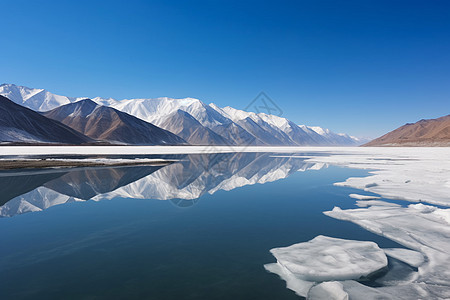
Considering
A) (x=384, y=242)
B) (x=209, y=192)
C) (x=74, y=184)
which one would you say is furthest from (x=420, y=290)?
(x=74, y=184)

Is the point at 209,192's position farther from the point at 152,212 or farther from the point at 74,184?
the point at 74,184

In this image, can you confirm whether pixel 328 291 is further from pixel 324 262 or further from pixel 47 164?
pixel 47 164

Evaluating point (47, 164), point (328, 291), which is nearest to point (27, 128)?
point (47, 164)

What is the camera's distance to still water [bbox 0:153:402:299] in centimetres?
520

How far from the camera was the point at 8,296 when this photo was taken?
4.83m

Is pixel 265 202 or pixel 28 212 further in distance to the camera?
pixel 265 202

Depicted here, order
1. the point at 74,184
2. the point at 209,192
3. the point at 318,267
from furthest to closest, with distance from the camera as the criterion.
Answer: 1. the point at 74,184
2. the point at 209,192
3. the point at 318,267

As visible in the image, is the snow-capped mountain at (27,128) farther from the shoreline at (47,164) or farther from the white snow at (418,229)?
the white snow at (418,229)

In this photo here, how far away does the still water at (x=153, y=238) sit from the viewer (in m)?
5.20

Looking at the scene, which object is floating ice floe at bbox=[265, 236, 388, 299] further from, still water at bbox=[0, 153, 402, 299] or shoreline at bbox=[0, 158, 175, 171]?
shoreline at bbox=[0, 158, 175, 171]

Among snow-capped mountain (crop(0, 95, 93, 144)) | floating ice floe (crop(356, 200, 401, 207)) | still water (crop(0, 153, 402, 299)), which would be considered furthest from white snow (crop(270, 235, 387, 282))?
snow-capped mountain (crop(0, 95, 93, 144))

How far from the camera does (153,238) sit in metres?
8.03

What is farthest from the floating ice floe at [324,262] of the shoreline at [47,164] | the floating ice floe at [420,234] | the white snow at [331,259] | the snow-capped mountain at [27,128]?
the snow-capped mountain at [27,128]

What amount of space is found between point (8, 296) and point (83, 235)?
3543mm
